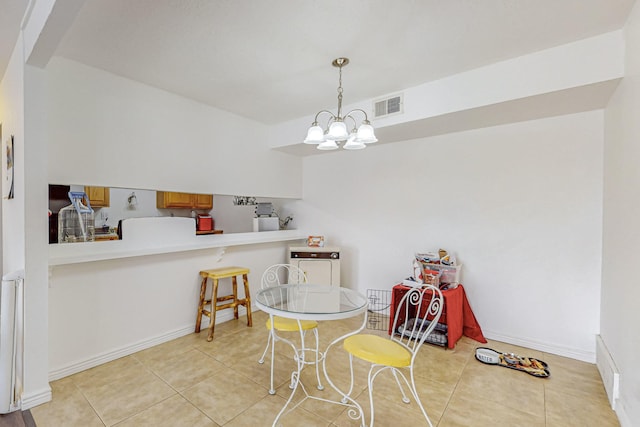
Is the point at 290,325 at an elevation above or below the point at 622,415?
above

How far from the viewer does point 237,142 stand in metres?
3.69

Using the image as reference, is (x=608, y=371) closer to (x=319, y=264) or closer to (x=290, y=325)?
(x=290, y=325)

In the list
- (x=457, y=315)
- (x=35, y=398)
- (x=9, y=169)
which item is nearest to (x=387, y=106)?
(x=457, y=315)

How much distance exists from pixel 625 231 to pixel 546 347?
4.81 ft

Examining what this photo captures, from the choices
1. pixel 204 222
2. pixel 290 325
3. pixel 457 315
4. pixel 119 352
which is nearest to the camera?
pixel 290 325

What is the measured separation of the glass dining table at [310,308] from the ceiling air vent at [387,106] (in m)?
1.84

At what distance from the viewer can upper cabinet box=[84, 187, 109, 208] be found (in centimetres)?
258

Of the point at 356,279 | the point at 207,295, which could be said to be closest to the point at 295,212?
the point at 356,279

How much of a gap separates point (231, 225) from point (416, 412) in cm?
294

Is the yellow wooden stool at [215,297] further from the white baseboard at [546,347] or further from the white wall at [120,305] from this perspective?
the white baseboard at [546,347]

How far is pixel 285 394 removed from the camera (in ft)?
6.87

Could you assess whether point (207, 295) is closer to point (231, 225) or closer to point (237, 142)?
point (231, 225)

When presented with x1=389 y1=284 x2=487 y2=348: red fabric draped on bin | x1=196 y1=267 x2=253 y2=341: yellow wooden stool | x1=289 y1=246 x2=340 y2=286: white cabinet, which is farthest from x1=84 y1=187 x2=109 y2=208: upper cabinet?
x1=389 y1=284 x2=487 y2=348: red fabric draped on bin

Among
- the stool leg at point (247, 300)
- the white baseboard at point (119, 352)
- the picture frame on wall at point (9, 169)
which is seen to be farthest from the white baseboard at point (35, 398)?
the stool leg at point (247, 300)
